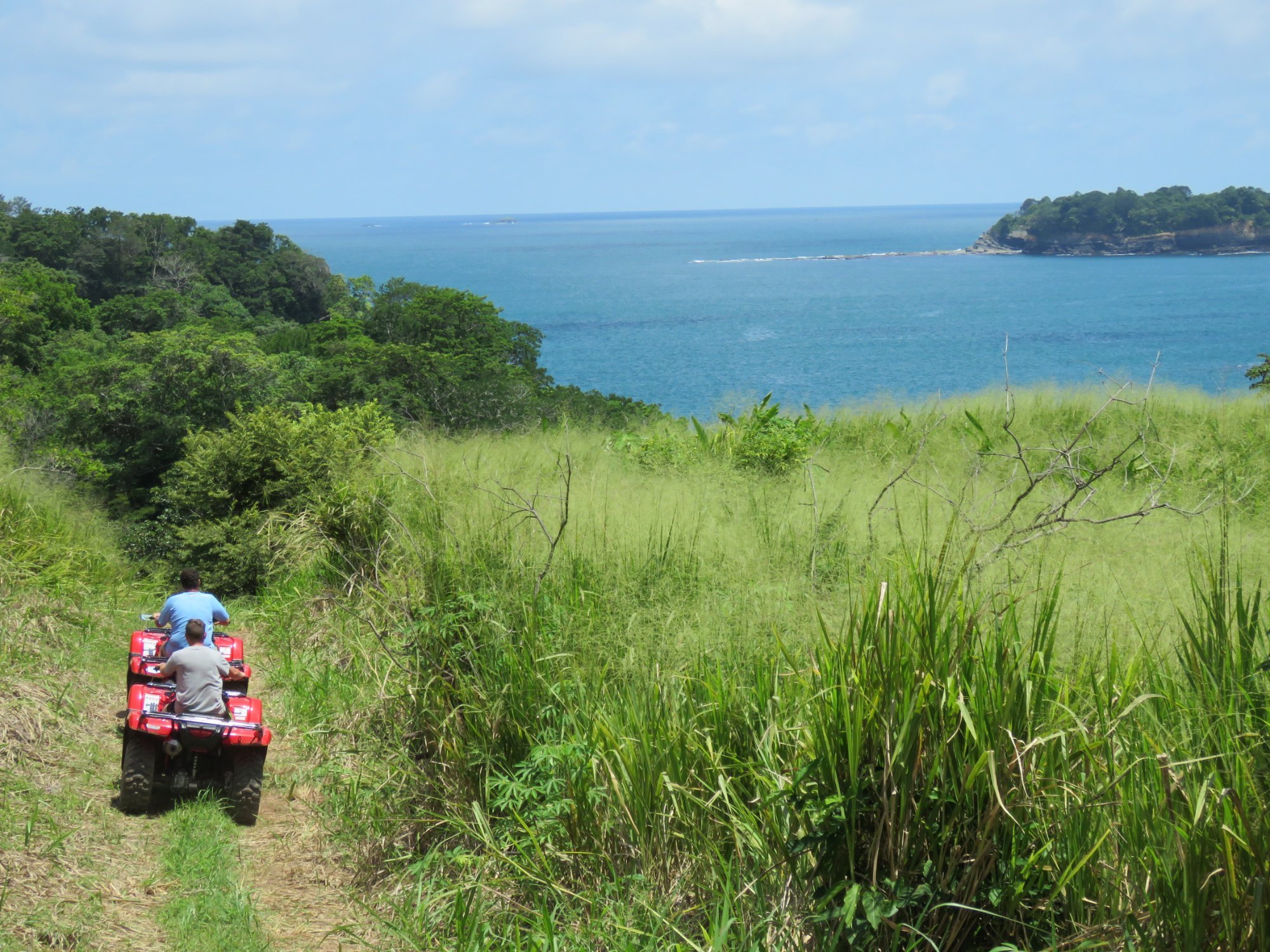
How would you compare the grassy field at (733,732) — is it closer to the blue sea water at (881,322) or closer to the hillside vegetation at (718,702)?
the hillside vegetation at (718,702)

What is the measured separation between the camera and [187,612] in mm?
7117

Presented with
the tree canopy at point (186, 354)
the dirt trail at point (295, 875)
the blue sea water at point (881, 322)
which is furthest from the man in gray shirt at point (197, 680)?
the blue sea water at point (881, 322)

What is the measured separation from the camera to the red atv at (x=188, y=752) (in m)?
5.99

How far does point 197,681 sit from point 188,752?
0.45 metres

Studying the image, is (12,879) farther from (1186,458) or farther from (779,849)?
(1186,458)

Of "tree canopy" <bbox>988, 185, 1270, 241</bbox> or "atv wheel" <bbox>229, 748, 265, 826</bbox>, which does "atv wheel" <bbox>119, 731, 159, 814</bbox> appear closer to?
"atv wheel" <bbox>229, 748, 265, 826</bbox>

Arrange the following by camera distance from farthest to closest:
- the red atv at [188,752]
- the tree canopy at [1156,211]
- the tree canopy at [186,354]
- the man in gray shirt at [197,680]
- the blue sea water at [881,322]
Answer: the tree canopy at [1156,211], the blue sea water at [881,322], the tree canopy at [186,354], the man in gray shirt at [197,680], the red atv at [188,752]

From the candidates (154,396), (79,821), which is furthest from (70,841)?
(154,396)

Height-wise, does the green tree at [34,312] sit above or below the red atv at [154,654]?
above

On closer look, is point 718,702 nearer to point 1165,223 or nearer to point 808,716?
point 808,716

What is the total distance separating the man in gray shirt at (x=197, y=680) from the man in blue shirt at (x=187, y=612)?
609 mm

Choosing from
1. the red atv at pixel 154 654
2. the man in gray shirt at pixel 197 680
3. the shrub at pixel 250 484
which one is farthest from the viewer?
the shrub at pixel 250 484

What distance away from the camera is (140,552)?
46.1ft

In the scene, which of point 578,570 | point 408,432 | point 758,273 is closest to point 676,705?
point 578,570
